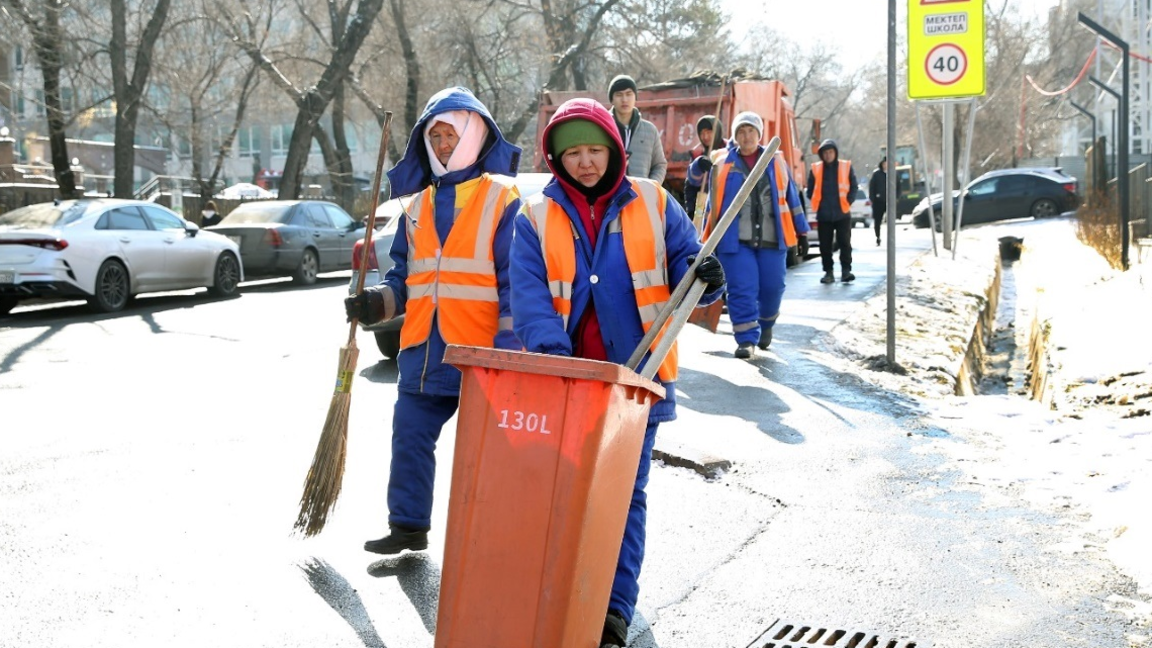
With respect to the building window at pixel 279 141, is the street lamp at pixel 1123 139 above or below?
below

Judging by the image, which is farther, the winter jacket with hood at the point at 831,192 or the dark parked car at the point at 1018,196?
the dark parked car at the point at 1018,196

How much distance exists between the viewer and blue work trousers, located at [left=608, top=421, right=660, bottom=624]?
3.88 metres

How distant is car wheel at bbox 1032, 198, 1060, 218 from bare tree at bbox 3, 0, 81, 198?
77.9 feet

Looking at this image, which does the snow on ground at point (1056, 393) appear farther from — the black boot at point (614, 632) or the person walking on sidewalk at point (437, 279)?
the person walking on sidewalk at point (437, 279)

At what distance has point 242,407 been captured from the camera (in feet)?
26.5

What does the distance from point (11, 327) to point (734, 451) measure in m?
9.64

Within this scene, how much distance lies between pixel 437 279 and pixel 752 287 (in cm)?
532

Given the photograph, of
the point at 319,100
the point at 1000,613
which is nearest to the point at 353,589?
the point at 1000,613

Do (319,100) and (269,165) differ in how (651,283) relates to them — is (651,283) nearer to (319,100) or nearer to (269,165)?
(319,100)

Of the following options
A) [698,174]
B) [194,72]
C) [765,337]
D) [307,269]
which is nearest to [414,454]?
[765,337]

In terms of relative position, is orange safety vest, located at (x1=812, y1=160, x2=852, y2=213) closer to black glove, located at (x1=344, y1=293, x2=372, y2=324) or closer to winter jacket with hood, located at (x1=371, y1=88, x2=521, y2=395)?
winter jacket with hood, located at (x1=371, y1=88, x2=521, y2=395)

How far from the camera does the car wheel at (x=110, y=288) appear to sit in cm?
1520

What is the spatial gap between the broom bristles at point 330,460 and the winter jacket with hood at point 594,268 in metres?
1.29

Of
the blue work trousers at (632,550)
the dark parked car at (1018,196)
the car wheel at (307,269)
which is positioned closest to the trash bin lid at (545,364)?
the blue work trousers at (632,550)
